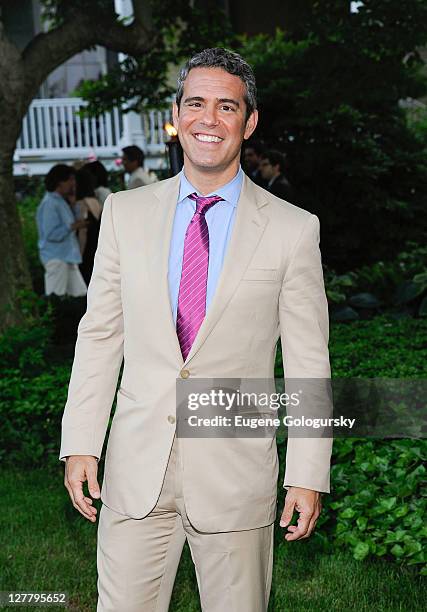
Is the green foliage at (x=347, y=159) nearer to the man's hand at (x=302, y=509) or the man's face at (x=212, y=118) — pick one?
the man's face at (x=212, y=118)

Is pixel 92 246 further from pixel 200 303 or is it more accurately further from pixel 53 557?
pixel 200 303

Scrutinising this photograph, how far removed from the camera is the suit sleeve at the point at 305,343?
303 centimetres

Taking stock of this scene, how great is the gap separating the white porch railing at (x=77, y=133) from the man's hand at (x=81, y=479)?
64.3 feet

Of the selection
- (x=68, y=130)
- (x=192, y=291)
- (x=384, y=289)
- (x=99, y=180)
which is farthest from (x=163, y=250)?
(x=68, y=130)

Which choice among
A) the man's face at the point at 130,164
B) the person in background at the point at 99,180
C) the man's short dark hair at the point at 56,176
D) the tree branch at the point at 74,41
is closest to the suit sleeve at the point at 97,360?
the tree branch at the point at 74,41

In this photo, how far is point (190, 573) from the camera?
5207mm

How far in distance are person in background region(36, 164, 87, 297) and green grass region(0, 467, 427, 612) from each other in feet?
19.0

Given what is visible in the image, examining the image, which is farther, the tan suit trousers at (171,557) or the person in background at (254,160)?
the person in background at (254,160)

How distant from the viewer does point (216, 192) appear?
3180mm

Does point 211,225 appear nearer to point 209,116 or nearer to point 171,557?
point 209,116

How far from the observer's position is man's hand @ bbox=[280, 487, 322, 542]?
300 centimetres

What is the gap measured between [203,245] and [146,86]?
33.6 ft

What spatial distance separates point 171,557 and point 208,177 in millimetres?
1198

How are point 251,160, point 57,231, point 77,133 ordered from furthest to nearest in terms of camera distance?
point 77,133
point 57,231
point 251,160
